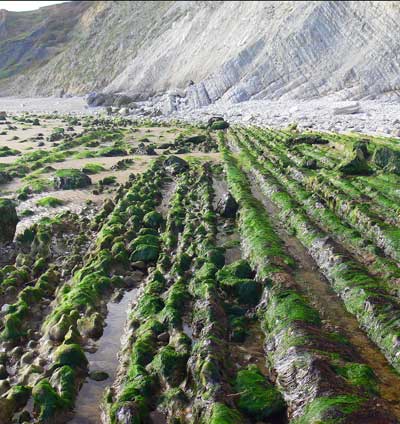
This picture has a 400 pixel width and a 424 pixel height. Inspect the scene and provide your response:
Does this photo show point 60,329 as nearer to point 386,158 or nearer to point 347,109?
point 386,158

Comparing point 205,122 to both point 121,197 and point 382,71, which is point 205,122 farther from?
point 121,197

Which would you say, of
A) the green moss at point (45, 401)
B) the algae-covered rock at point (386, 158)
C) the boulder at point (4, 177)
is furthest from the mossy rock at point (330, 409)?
the boulder at point (4, 177)

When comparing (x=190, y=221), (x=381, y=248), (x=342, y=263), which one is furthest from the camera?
(x=190, y=221)

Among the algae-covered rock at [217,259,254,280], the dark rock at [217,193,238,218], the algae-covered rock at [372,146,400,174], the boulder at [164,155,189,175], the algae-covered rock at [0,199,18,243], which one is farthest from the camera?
the boulder at [164,155,189,175]

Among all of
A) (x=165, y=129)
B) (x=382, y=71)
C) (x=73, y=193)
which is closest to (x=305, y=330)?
(x=73, y=193)

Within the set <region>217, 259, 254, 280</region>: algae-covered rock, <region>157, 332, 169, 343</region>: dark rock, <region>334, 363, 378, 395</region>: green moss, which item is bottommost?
<region>157, 332, 169, 343</region>: dark rock

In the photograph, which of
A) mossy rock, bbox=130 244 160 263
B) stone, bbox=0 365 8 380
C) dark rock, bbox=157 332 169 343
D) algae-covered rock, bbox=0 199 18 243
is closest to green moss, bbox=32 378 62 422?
stone, bbox=0 365 8 380

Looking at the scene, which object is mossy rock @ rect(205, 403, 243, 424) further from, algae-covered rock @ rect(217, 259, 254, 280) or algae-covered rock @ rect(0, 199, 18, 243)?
algae-covered rock @ rect(0, 199, 18, 243)

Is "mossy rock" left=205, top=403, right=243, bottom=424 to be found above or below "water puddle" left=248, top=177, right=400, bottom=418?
above
